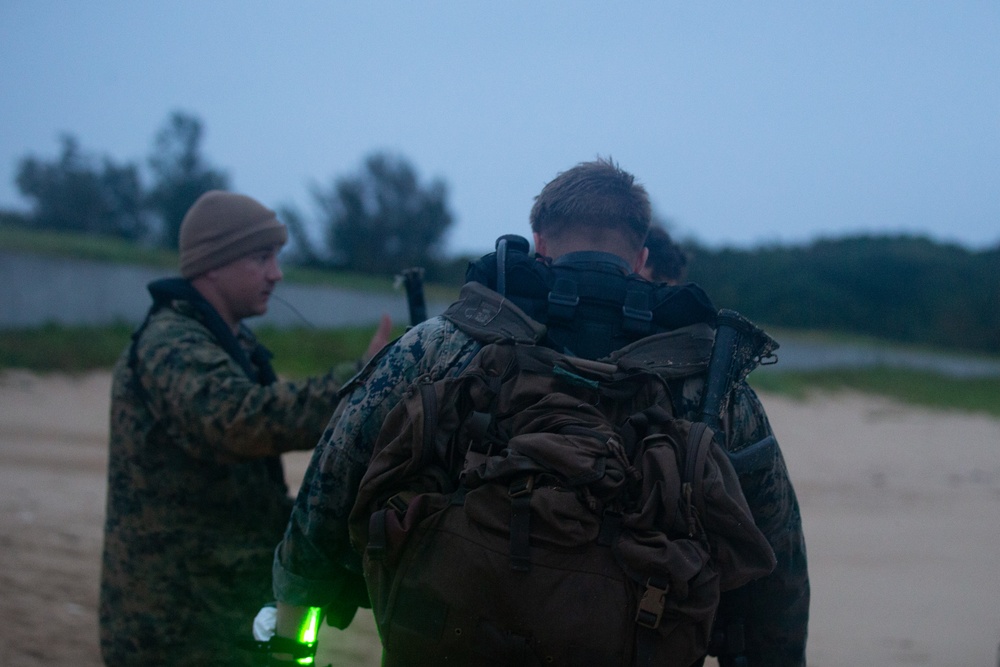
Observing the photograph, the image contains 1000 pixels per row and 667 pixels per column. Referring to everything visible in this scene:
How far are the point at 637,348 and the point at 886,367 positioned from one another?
25.2m

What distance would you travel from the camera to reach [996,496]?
1171 centimetres

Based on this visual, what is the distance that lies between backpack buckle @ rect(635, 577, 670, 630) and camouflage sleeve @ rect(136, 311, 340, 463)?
48.0 inches

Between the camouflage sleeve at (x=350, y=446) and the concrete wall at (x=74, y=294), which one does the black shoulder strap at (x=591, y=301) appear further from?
the concrete wall at (x=74, y=294)

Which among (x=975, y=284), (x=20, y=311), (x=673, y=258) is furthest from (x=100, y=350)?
(x=975, y=284)

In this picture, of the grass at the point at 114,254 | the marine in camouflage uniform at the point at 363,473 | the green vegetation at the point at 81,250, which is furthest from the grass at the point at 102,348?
the marine in camouflage uniform at the point at 363,473

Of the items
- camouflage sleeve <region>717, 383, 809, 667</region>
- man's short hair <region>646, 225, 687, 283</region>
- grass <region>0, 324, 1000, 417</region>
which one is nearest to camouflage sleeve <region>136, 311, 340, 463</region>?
camouflage sleeve <region>717, 383, 809, 667</region>

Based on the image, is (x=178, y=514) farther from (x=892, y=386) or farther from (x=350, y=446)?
(x=892, y=386)

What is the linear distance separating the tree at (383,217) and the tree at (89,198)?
9.11m

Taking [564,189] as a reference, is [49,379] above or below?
below

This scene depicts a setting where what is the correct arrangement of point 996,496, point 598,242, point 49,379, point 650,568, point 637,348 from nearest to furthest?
point 650,568
point 637,348
point 598,242
point 996,496
point 49,379

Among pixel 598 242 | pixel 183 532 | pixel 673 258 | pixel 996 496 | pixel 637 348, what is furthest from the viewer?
pixel 996 496

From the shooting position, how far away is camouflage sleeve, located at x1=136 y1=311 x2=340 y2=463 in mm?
2623

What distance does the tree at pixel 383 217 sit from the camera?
27844 mm

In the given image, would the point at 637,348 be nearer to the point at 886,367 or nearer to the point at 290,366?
the point at 290,366
